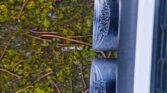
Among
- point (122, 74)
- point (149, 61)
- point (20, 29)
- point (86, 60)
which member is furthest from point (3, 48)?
point (149, 61)

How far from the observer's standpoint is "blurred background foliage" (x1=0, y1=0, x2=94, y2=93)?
246 cm

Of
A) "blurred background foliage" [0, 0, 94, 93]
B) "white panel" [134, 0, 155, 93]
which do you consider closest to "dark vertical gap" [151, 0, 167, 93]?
"white panel" [134, 0, 155, 93]

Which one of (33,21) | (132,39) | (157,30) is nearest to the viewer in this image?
(157,30)

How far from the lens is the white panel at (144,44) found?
4.83 feet

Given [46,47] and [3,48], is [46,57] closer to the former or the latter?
[46,47]

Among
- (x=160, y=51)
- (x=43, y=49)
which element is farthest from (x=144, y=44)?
(x=43, y=49)

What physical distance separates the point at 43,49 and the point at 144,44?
3.73 ft

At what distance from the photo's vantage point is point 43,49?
2.50m

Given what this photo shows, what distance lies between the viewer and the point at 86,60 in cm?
250

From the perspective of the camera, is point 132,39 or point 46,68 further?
point 46,68

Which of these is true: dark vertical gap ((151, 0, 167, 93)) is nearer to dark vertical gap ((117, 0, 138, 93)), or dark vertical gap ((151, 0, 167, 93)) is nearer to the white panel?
the white panel

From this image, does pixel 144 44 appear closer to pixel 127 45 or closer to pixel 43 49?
pixel 127 45

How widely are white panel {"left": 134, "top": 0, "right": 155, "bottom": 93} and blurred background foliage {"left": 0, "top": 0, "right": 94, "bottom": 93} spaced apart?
96cm

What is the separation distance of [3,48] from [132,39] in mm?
1151
